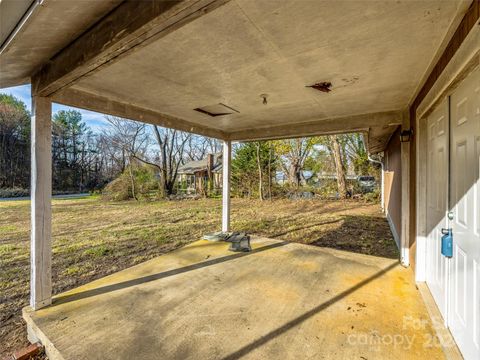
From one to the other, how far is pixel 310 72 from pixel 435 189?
178cm

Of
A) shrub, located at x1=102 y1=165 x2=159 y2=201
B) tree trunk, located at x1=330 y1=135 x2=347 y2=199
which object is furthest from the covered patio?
shrub, located at x1=102 y1=165 x2=159 y2=201

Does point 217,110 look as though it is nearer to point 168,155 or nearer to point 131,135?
point 168,155

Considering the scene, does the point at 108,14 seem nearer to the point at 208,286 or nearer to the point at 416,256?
the point at 208,286

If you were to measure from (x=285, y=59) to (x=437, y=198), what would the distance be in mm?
2059

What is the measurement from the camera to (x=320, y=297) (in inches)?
104

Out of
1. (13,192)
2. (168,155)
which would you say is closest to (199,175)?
(168,155)

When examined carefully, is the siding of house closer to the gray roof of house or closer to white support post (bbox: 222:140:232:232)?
white support post (bbox: 222:140:232:232)

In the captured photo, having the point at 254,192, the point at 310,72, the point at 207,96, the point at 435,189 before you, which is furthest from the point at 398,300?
the point at 254,192

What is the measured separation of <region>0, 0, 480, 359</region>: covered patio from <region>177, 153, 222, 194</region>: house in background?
14838mm

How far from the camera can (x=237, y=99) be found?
3121 millimetres

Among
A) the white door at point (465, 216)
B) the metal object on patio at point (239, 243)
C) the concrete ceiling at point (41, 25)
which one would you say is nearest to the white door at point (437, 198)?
the white door at point (465, 216)

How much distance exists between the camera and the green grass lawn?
10.5 ft

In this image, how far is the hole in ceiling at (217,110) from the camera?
3492 mm

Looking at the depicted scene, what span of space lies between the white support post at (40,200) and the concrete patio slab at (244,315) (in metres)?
0.24
